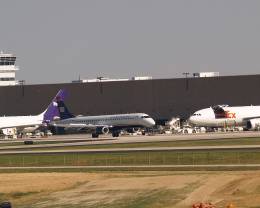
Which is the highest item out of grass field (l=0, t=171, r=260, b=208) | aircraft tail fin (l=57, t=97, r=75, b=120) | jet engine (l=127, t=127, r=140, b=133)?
aircraft tail fin (l=57, t=97, r=75, b=120)

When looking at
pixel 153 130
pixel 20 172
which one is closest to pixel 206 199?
pixel 20 172

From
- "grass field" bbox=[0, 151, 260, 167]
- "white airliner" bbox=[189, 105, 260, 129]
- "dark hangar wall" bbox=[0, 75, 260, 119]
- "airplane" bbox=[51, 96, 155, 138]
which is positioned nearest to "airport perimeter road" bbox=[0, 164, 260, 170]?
"grass field" bbox=[0, 151, 260, 167]

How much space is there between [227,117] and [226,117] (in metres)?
0.19

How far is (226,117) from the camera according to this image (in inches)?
6432

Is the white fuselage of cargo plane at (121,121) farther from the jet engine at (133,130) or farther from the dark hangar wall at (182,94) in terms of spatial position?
A: the dark hangar wall at (182,94)

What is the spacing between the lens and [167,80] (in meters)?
197

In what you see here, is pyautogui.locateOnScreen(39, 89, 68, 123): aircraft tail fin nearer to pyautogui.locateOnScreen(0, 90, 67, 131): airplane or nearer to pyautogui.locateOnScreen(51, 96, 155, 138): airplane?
Answer: pyautogui.locateOnScreen(0, 90, 67, 131): airplane

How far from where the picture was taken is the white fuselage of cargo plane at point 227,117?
162m

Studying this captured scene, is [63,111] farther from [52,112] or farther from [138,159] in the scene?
[138,159]

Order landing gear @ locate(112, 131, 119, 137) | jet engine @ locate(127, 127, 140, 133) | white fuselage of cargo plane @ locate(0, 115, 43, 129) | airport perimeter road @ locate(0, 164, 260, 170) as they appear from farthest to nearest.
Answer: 1. white fuselage of cargo plane @ locate(0, 115, 43, 129)
2. jet engine @ locate(127, 127, 140, 133)
3. landing gear @ locate(112, 131, 119, 137)
4. airport perimeter road @ locate(0, 164, 260, 170)

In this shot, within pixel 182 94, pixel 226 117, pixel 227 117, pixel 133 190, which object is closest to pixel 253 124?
pixel 227 117

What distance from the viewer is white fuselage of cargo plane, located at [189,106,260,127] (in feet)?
531

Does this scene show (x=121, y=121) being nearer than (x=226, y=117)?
Yes

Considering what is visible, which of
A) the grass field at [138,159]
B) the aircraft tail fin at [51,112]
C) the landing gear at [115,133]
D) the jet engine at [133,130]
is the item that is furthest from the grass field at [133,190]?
the aircraft tail fin at [51,112]
